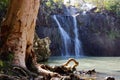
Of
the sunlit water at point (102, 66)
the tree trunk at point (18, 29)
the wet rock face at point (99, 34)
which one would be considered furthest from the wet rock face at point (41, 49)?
the wet rock face at point (99, 34)

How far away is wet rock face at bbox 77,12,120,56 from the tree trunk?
115ft

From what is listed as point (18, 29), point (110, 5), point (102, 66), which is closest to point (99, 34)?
point (110, 5)

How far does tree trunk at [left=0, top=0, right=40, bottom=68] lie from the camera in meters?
12.4

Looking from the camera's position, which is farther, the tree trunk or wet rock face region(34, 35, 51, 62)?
wet rock face region(34, 35, 51, 62)

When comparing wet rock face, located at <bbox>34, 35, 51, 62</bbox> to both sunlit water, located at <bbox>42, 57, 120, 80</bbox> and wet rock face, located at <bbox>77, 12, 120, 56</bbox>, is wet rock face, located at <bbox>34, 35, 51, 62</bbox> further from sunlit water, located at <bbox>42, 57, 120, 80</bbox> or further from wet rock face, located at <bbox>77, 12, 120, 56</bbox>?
wet rock face, located at <bbox>77, 12, 120, 56</bbox>

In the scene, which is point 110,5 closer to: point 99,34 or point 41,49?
point 99,34

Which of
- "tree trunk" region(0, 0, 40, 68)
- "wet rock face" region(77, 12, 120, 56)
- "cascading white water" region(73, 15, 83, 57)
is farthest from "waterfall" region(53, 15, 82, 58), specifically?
"tree trunk" region(0, 0, 40, 68)

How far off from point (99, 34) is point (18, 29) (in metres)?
38.1

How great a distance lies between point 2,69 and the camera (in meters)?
11.7

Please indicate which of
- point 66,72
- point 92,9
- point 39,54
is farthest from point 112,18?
point 66,72

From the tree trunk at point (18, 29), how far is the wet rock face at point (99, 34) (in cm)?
3519

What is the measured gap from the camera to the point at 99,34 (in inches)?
1971

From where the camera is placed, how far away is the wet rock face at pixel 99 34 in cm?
4881

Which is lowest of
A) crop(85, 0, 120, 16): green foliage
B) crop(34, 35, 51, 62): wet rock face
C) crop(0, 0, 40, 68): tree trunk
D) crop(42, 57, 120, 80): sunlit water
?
crop(42, 57, 120, 80): sunlit water
